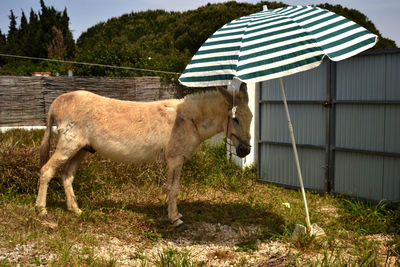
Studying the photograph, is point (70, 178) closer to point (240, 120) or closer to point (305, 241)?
point (240, 120)

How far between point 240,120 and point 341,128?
2986mm

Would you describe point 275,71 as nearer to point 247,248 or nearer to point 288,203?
point 247,248

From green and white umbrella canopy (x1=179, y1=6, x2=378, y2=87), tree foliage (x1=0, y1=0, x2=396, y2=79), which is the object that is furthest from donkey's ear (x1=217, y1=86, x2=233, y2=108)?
tree foliage (x1=0, y1=0, x2=396, y2=79)

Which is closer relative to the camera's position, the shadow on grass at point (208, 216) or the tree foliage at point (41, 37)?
the shadow on grass at point (208, 216)

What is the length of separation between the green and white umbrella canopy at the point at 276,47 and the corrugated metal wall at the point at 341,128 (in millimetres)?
2532

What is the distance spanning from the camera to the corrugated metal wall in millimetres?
5957

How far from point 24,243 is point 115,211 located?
4.69 ft

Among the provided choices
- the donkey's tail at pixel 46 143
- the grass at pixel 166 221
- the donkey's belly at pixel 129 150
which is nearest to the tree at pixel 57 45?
the grass at pixel 166 221

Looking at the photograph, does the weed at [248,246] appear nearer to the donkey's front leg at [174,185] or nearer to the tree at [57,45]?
the donkey's front leg at [174,185]

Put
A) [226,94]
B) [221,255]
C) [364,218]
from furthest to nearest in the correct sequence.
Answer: [364,218] < [226,94] < [221,255]

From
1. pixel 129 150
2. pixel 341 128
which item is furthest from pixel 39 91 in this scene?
pixel 341 128

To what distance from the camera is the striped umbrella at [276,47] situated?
11.8 feet

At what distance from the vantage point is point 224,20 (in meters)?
33.6

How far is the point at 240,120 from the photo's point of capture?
4559mm
